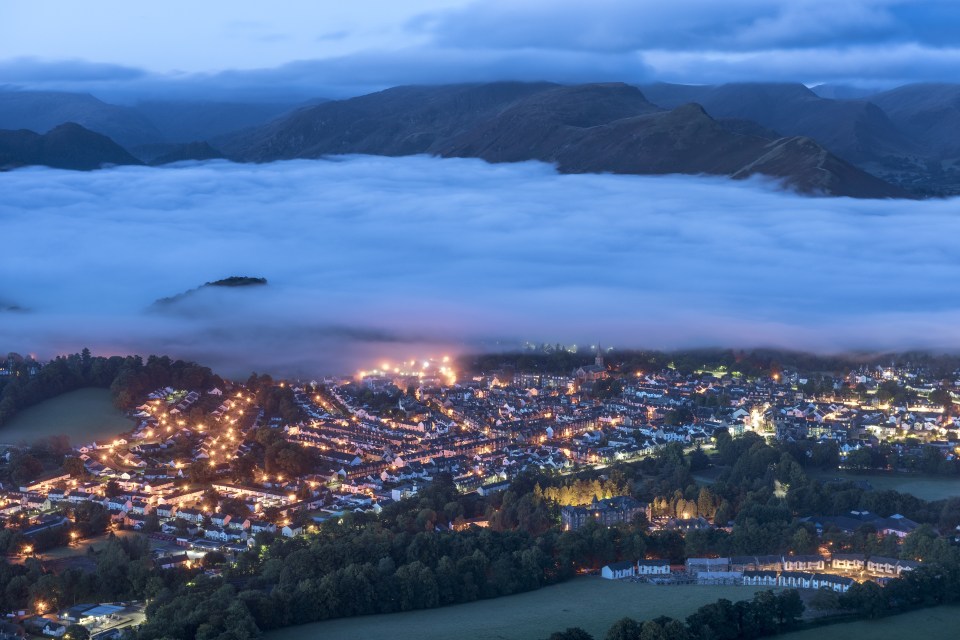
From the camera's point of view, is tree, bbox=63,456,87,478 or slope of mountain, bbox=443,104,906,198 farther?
slope of mountain, bbox=443,104,906,198

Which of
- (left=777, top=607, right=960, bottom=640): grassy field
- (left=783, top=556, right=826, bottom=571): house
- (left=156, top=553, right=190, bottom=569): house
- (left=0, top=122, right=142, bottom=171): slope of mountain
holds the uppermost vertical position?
(left=0, top=122, right=142, bottom=171): slope of mountain

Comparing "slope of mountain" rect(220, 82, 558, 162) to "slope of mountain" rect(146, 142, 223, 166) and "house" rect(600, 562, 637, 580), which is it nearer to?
"slope of mountain" rect(146, 142, 223, 166)

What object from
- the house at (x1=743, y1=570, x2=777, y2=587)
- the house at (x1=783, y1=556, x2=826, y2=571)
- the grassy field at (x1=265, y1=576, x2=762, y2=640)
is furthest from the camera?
the house at (x1=783, y1=556, x2=826, y2=571)

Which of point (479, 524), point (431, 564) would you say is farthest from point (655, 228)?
point (431, 564)

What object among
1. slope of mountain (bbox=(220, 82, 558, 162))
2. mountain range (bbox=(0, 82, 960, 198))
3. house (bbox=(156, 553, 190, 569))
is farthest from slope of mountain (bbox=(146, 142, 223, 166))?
house (bbox=(156, 553, 190, 569))

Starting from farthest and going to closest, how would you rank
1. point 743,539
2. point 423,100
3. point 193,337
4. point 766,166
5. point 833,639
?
point 423,100 → point 766,166 → point 193,337 → point 743,539 → point 833,639

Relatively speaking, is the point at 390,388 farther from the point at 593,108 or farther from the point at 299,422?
the point at 593,108
